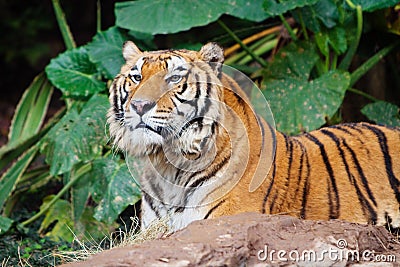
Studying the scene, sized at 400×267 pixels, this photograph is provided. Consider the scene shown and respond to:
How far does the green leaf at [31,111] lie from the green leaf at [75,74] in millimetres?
710

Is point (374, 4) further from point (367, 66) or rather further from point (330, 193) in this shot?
point (330, 193)

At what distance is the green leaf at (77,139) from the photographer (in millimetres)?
5609

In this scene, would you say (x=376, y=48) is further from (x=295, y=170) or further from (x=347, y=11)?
(x=295, y=170)

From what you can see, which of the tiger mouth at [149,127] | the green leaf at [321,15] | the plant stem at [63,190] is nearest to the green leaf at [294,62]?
the green leaf at [321,15]

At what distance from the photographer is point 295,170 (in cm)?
390

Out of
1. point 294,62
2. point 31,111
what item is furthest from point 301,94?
point 31,111

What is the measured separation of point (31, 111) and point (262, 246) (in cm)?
439

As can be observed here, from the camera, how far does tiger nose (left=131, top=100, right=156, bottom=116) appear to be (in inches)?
139

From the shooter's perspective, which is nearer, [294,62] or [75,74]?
[294,62]

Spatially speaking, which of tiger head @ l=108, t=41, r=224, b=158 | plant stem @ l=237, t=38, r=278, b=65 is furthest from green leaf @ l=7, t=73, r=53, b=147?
tiger head @ l=108, t=41, r=224, b=158

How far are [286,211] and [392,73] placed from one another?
3.44 meters

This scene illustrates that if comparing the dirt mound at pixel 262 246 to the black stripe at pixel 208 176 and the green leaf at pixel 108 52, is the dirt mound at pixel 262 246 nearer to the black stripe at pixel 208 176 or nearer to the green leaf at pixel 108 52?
the black stripe at pixel 208 176

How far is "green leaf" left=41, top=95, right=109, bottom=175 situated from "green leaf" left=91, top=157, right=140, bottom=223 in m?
0.20

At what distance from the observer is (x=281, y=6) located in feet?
18.5
